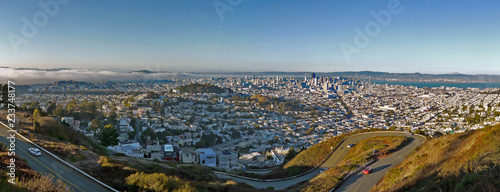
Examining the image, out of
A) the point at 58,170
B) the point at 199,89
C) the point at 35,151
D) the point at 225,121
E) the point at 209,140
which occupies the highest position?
the point at 35,151

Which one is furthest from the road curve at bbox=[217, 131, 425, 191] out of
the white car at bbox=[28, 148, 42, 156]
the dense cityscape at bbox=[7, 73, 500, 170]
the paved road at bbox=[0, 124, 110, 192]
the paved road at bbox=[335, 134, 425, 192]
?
the white car at bbox=[28, 148, 42, 156]

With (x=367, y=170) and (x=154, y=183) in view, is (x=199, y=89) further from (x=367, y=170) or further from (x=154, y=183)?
(x=154, y=183)

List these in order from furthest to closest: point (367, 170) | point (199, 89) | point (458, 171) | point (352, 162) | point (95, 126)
Answer: 1. point (199, 89)
2. point (95, 126)
3. point (352, 162)
4. point (367, 170)
5. point (458, 171)

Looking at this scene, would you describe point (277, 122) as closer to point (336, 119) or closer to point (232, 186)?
point (336, 119)

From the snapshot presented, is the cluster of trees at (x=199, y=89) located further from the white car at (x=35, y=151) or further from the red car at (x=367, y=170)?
the red car at (x=367, y=170)

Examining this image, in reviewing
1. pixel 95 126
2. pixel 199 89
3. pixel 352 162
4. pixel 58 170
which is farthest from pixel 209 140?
pixel 199 89

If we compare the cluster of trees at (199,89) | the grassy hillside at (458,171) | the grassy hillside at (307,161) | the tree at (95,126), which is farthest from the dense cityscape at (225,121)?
the grassy hillside at (458,171)

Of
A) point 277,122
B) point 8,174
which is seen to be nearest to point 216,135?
point 277,122

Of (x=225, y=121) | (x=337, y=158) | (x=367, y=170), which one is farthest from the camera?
(x=225, y=121)

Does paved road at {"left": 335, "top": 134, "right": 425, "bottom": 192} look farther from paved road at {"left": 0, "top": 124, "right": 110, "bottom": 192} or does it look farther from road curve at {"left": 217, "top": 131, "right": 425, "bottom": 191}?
paved road at {"left": 0, "top": 124, "right": 110, "bottom": 192}
